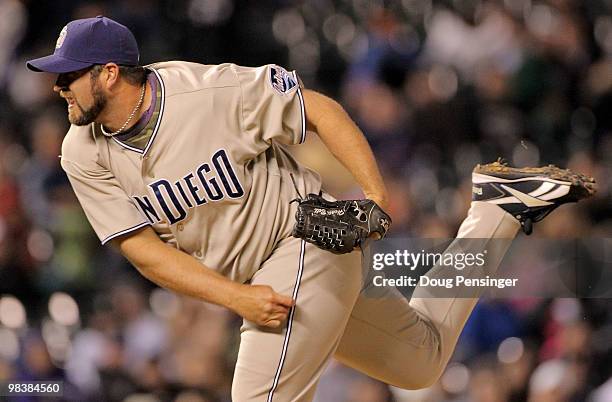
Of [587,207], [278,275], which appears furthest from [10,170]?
[587,207]

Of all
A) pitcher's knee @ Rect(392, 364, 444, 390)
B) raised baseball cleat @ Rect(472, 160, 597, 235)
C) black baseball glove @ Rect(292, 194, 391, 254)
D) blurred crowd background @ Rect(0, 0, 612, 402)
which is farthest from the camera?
blurred crowd background @ Rect(0, 0, 612, 402)

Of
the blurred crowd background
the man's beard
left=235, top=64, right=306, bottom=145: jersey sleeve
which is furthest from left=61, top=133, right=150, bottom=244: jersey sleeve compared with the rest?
the blurred crowd background

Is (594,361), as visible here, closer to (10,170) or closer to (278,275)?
(278,275)

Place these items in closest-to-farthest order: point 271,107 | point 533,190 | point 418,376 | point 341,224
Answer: point 341,224, point 271,107, point 418,376, point 533,190

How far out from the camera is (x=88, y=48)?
1.86 m

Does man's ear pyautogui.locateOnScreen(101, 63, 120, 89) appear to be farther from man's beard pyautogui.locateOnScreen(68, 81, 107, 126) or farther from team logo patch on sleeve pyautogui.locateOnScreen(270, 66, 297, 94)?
team logo patch on sleeve pyautogui.locateOnScreen(270, 66, 297, 94)

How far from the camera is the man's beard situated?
1862mm

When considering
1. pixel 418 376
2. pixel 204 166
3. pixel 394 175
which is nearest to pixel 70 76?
pixel 204 166

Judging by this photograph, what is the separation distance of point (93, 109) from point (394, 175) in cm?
139

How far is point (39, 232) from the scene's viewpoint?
3.13 metres

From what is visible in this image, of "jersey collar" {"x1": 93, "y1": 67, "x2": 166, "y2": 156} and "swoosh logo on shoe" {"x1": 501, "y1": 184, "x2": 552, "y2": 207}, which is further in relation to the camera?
"swoosh logo on shoe" {"x1": 501, "y1": 184, "x2": 552, "y2": 207}

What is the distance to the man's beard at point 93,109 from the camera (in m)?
1.86

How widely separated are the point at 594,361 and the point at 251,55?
1.43 metres

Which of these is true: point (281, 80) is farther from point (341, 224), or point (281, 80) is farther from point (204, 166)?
point (341, 224)
